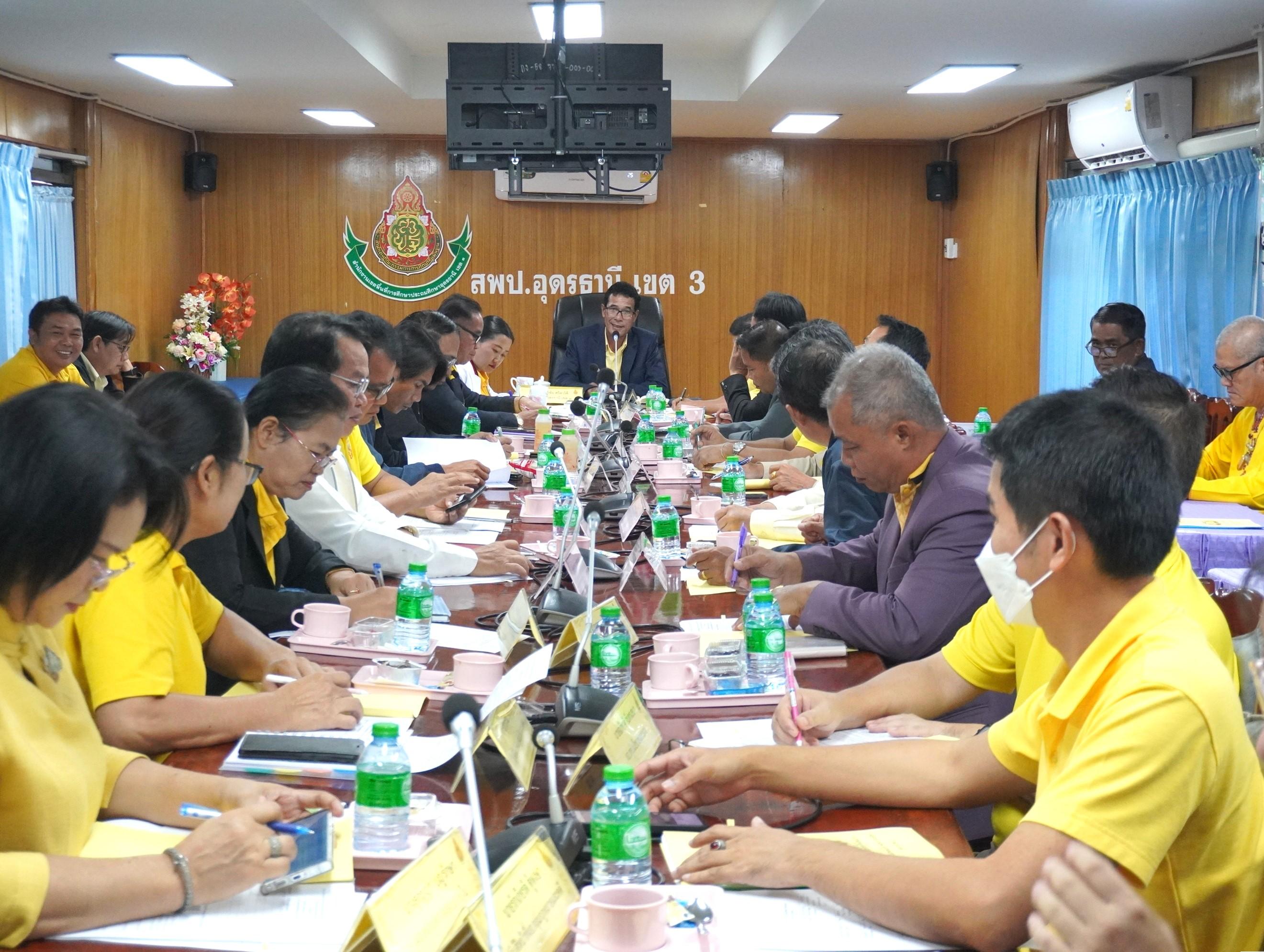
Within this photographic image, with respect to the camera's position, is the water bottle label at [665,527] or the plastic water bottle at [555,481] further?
the plastic water bottle at [555,481]

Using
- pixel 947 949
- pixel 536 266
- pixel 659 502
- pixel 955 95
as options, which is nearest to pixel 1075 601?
pixel 947 949

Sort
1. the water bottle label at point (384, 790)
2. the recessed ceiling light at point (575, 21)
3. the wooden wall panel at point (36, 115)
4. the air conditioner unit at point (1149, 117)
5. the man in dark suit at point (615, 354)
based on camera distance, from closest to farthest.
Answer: the water bottle label at point (384, 790)
the recessed ceiling light at point (575, 21)
the air conditioner unit at point (1149, 117)
the wooden wall panel at point (36, 115)
the man in dark suit at point (615, 354)

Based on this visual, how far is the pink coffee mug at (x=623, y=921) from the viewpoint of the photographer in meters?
1.16

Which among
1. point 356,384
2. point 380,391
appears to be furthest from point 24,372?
point 356,384

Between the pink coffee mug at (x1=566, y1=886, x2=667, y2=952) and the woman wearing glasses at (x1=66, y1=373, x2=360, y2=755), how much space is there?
708 millimetres

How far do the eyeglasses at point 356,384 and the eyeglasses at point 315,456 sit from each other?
2.47ft

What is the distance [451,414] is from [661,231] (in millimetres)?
4357

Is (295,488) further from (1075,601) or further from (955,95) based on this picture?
(955,95)

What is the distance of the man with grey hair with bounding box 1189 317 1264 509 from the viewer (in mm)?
4516

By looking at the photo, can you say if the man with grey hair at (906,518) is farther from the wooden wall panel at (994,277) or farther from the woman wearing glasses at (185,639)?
the wooden wall panel at (994,277)

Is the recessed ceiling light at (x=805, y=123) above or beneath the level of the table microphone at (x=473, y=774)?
above

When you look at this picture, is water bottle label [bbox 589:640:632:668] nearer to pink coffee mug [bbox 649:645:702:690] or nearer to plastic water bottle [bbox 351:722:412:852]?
pink coffee mug [bbox 649:645:702:690]

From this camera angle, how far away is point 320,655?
7.30 feet

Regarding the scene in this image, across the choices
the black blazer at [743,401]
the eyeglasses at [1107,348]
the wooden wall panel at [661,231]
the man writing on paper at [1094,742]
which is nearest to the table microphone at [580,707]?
the man writing on paper at [1094,742]
